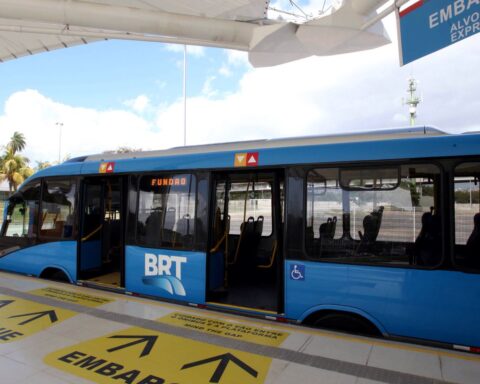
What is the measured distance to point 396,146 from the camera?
430 cm

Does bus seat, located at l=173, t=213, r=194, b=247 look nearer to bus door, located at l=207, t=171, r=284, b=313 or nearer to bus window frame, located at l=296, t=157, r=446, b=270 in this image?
bus door, located at l=207, t=171, r=284, b=313

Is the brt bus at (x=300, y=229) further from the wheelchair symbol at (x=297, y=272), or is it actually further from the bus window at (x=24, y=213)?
the bus window at (x=24, y=213)

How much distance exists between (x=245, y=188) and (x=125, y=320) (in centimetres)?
321

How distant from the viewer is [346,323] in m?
4.53

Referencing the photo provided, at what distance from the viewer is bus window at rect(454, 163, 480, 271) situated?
12.8 feet

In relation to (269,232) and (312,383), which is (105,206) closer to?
(269,232)

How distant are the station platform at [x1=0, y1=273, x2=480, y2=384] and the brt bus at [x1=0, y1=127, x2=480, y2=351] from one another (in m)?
0.56

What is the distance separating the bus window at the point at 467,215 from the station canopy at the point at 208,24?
597 cm

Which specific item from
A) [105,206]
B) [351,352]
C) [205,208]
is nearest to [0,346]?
[205,208]

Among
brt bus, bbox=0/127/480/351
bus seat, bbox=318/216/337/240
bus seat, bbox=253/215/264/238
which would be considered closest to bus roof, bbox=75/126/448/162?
brt bus, bbox=0/127/480/351

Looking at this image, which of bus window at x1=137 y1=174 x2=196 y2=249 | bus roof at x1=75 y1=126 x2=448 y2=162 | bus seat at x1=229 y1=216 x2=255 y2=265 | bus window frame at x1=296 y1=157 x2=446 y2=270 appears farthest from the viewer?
bus seat at x1=229 y1=216 x2=255 y2=265

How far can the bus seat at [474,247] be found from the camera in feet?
12.7

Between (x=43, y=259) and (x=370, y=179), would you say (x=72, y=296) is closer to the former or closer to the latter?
(x=43, y=259)

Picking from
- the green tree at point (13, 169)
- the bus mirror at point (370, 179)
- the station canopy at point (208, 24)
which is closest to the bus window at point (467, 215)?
the bus mirror at point (370, 179)
